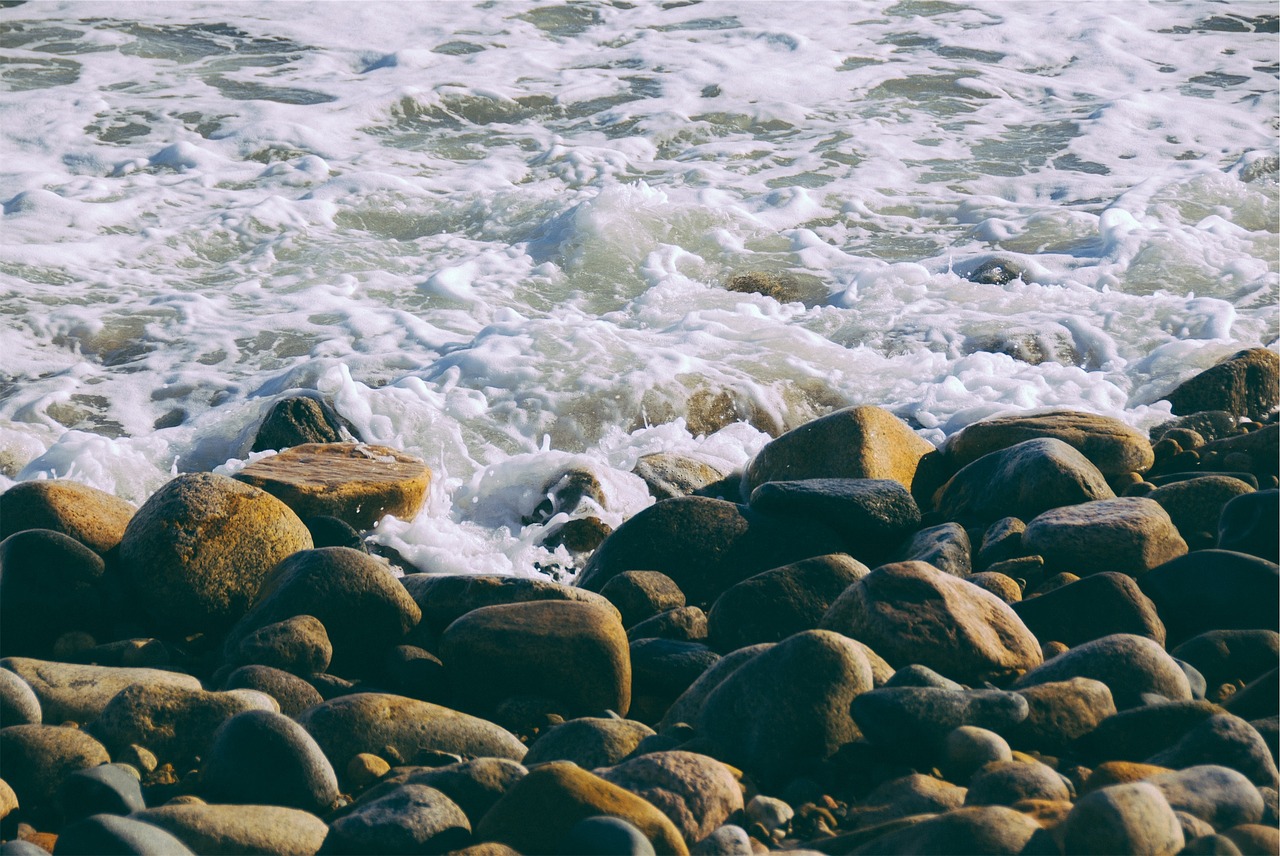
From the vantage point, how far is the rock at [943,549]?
3625mm

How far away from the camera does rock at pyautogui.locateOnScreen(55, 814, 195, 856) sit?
2.06m

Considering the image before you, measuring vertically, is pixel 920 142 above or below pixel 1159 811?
below

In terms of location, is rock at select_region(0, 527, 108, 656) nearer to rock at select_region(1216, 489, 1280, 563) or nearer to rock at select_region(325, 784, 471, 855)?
rock at select_region(325, 784, 471, 855)

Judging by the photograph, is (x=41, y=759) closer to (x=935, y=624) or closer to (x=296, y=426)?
(x=935, y=624)

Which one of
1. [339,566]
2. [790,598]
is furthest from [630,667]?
[339,566]

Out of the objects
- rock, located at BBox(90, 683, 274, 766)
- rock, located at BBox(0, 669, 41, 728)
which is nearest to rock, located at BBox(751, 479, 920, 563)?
rock, located at BBox(90, 683, 274, 766)

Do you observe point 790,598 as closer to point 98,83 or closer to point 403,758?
point 403,758

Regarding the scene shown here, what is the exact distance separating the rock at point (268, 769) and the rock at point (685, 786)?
603 mm

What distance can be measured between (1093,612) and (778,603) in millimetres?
829

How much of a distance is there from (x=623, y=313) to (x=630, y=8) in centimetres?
761

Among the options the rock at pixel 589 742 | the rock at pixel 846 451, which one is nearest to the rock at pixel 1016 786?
the rock at pixel 589 742

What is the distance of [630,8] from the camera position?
13266mm

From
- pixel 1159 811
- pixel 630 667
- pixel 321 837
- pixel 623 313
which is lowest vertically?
pixel 623 313

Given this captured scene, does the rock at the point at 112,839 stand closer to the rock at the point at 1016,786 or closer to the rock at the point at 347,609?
the rock at the point at 347,609
